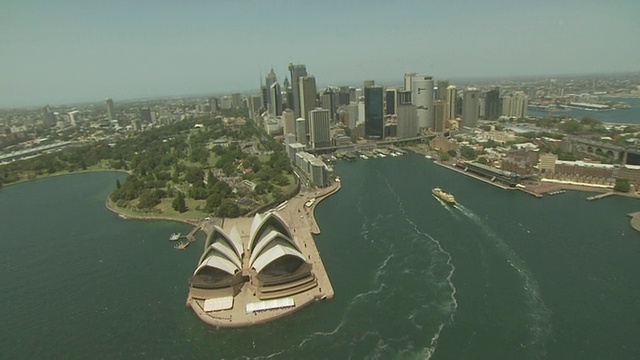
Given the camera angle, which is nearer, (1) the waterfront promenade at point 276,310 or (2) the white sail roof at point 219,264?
(1) the waterfront promenade at point 276,310

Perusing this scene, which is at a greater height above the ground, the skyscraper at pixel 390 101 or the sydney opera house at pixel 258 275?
the skyscraper at pixel 390 101

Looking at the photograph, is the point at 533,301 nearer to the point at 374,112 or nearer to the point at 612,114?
the point at 374,112

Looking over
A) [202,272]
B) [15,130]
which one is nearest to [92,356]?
[202,272]

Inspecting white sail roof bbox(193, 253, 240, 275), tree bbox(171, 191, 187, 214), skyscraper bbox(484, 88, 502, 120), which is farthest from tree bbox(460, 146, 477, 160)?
skyscraper bbox(484, 88, 502, 120)

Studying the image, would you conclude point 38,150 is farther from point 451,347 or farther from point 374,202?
point 451,347

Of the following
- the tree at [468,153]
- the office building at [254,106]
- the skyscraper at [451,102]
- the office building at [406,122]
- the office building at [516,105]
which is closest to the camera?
the tree at [468,153]

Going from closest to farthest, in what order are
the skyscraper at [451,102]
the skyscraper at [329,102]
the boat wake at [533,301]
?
the boat wake at [533,301] < the skyscraper at [451,102] < the skyscraper at [329,102]

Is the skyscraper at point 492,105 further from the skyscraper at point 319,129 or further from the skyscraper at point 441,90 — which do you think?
the skyscraper at point 319,129

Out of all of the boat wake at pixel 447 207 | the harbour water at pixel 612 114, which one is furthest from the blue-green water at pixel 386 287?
the harbour water at pixel 612 114

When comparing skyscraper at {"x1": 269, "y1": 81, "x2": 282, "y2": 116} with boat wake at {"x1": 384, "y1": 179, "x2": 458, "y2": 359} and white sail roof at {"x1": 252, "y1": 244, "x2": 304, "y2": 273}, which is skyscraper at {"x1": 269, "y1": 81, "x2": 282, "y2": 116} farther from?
white sail roof at {"x1": 252, "y1": 244, "x2": 304, "y2": 273}
